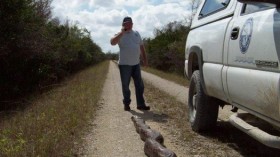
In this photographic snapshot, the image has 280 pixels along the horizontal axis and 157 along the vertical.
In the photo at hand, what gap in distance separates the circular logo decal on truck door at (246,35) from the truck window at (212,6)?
107 cm

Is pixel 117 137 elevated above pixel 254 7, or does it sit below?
below

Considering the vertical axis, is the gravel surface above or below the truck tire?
below

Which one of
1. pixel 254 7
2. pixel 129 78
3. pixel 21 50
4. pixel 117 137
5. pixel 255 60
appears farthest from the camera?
pixel 21 50

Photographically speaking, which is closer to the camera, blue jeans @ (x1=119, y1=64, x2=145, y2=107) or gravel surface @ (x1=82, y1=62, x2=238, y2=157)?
gravel surface @ (x1=82, y1=62, x2=238, y2=157)

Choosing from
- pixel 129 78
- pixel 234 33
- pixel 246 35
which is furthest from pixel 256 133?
pixel 129 78

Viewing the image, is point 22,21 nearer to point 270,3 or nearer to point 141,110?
point 141,110

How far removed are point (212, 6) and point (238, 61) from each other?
6.38 ft

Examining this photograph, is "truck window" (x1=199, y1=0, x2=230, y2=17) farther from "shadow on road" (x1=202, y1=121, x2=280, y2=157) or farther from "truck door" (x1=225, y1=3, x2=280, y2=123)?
"shadow on road" (x1=202, y1=121, x2=280, y2=157)

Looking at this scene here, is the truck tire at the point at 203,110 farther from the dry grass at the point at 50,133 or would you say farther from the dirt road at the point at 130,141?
the dry grass at the point at 50,133

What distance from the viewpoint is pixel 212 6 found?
6.09 m

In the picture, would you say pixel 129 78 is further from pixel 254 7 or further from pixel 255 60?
pixel 255 60

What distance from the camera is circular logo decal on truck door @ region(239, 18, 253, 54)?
4.09m

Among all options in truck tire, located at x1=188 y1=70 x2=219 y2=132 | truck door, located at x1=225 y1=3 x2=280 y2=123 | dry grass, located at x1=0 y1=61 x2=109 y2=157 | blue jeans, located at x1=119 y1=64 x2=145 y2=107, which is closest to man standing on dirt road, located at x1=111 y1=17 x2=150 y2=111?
blue jeans, located at x1=119 y1=64 x2=145 y2=107

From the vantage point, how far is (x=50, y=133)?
6191mm
